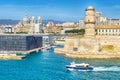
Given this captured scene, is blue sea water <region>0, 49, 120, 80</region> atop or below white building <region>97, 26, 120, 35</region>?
below

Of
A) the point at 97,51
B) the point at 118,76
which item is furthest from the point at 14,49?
the point at 118,76

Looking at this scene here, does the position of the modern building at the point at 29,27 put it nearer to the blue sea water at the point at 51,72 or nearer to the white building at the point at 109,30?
the white building at the point at 109,30

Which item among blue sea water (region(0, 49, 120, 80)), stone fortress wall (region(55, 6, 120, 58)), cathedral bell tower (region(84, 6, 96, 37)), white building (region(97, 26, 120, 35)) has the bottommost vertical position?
blue sea water (region(0, 49, 120, 80))

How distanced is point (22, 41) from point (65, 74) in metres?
21.0

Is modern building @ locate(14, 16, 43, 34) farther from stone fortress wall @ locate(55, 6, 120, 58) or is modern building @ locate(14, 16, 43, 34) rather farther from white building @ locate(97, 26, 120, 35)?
stone fortress wall @ locate(55, 6, 120, 58)

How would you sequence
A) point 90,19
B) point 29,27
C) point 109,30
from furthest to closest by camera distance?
point 29,27 < point 109,30 < point 90,19

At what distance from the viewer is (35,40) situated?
61.2 metres

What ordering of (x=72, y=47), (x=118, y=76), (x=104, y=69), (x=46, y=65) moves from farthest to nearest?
(x=72, y=47), (x=46, y=65), (x=104, y=69), (x=118, y=76)

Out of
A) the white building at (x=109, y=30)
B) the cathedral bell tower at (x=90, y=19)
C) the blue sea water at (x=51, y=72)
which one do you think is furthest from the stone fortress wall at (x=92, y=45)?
the blue sea water at (x=51, y=72)

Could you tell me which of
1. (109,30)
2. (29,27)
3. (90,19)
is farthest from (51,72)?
(29,27)

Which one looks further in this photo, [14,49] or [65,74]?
[14,49]

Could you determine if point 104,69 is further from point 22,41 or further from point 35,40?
point 35,40

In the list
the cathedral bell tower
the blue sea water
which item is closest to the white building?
the cathedral bell tower

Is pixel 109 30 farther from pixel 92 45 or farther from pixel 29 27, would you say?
pixel 29 27
